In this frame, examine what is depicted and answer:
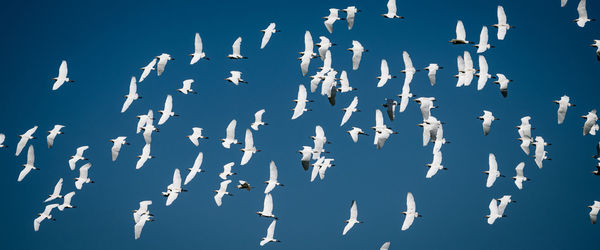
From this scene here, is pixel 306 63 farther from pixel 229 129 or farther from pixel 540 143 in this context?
pixel 540 143

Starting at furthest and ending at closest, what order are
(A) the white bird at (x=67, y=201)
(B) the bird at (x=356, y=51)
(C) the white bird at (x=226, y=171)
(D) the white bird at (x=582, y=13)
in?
1. (A) the white bird at (x=67, y=201)
2. (C) the white bird at (x=226, y=171)
3. (B) the bird at (x=356, y=51)
4. (D) the white bird at (x=582, y=13)

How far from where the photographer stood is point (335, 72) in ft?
161

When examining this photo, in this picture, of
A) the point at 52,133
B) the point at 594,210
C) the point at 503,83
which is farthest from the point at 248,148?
the point at 594,210

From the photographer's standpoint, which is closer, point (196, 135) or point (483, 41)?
point (483, 41)

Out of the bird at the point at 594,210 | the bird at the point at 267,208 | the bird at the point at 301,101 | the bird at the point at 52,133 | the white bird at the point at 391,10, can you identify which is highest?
the bird at the point at 52,133

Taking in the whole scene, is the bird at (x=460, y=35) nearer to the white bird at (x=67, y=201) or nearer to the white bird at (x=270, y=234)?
the white bird at (x=270, y=234)

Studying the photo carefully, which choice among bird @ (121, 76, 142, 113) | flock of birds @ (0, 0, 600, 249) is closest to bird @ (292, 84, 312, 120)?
flock of birds @ (0, 0, 600, 249)

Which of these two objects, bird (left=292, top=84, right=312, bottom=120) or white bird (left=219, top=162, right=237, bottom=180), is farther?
white bird (left=219, top=162, right=237, bottom=180)

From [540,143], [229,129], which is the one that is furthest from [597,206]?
[229,129]

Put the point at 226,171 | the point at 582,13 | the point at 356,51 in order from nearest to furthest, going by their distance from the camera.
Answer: the point at 582,13 → the point at 356,51 → the point at 226,171

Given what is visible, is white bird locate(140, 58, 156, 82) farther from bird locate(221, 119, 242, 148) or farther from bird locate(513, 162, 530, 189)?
bird locate(513, 162, 530, 189)

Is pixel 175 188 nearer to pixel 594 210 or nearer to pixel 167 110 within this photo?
pixel 167 110

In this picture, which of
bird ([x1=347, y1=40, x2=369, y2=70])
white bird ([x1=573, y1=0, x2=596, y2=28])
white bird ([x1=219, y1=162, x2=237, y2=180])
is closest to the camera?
white bird ([x1=573, y1=0, x2=596, y2=28])

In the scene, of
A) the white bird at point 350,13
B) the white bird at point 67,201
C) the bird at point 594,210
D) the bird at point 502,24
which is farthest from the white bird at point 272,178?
the bird at point 594,210
